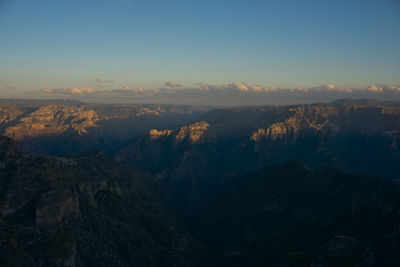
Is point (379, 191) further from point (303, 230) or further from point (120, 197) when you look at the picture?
point (120, 197)

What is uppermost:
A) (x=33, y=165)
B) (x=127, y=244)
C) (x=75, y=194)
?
(x=33, y=165)

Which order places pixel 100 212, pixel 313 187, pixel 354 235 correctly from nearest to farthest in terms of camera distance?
pixel 354 235 < pixel 100 212 < pixel 313 187

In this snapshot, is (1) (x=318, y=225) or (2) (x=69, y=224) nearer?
(2) (x=69, y=224)

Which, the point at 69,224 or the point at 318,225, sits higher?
the point at 69,224

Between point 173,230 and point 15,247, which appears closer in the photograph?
point 15,247

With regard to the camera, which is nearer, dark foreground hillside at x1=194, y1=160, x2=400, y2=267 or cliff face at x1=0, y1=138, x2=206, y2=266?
dark foreground hillside at x1=194, y1=160, x2=400, y2=267

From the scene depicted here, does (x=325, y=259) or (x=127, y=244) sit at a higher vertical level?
(x=325, y=259)

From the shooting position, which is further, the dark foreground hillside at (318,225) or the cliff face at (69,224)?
the cliff face at (69,224)

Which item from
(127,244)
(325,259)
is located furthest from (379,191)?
(127,244)
